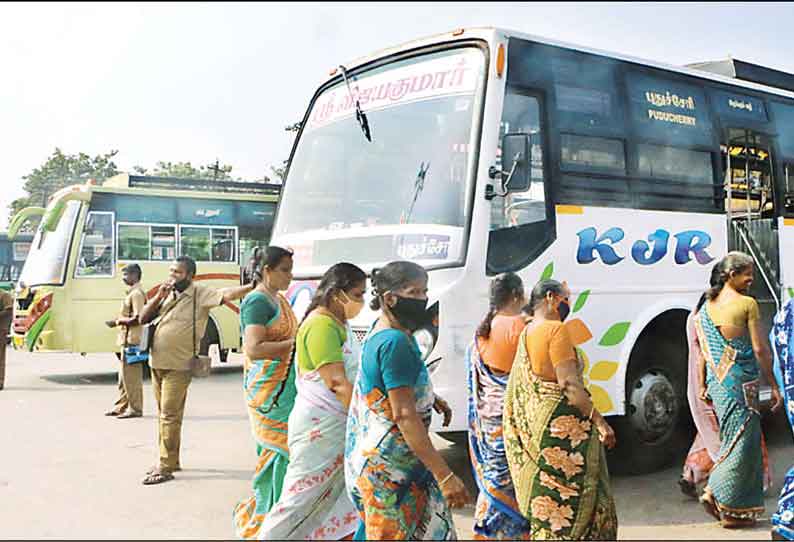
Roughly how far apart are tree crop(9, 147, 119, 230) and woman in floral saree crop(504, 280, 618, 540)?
35.8 feet

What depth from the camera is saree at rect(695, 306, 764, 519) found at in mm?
4969

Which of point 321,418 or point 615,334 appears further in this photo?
point 615,334

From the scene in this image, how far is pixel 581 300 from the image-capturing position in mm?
5879

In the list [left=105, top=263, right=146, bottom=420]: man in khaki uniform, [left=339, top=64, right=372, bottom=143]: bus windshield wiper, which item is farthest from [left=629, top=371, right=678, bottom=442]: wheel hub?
[left=105, top=263, right=146, bottom=420]: man in khaki uniform

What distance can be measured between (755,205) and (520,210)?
2.90 metres

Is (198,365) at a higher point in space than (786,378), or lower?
lower

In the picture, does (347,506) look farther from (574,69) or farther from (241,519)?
(574,69)

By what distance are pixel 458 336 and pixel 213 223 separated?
1009cm

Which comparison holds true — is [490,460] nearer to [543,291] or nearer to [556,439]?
[556,439]

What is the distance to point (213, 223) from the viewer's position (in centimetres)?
1462

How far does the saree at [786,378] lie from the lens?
13.1 ft

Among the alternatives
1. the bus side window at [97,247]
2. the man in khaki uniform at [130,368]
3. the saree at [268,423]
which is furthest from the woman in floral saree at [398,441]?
the bus side window at [97,247]

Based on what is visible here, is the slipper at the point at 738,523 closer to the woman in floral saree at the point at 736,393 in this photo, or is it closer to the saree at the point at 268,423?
the woman in floral saree at the point at 736,393

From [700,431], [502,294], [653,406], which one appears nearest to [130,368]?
[653,406]
